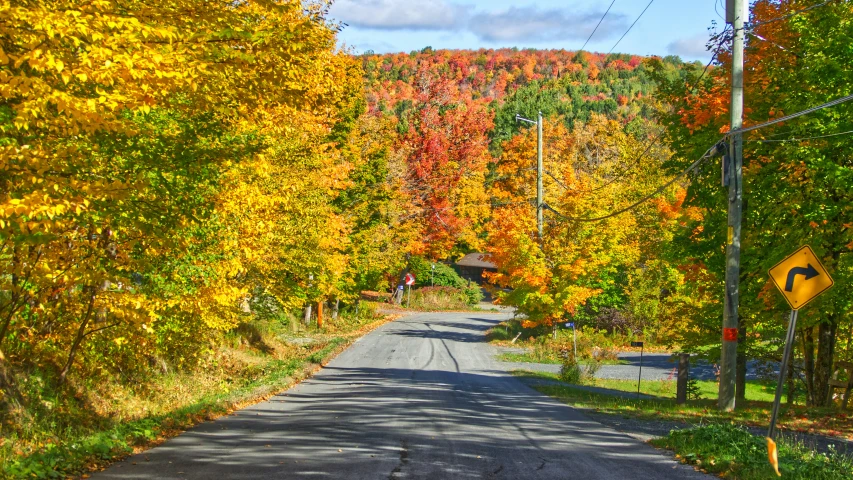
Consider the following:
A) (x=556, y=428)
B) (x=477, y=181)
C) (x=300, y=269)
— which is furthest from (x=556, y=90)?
(x=556, y=428)

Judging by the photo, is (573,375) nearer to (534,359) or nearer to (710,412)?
(534,359)

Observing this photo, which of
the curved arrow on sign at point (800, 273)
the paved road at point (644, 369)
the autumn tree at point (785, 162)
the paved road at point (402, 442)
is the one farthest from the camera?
the paved road at point (644, 369)

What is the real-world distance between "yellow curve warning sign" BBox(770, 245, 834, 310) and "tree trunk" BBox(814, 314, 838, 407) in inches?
368

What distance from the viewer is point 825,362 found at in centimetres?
1808

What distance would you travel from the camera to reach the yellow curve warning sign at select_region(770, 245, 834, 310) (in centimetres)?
944

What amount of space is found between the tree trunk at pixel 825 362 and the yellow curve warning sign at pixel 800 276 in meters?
9.36

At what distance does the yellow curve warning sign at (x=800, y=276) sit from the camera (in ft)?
31.0

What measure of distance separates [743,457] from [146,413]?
32.3 ft

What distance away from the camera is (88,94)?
26.2ft

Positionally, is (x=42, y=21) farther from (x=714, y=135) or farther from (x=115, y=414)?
(x=714, y=135)

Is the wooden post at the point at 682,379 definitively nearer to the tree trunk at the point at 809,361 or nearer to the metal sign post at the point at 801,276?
the tree trunk at the point at 809,361

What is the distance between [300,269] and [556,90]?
110771mm

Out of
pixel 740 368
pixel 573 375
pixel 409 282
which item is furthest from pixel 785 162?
pixel 409 282

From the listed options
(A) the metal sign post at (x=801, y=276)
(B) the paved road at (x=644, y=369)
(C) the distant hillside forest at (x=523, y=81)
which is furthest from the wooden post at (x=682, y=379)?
(C) the distant hillside forest at (x=523, y=81)
